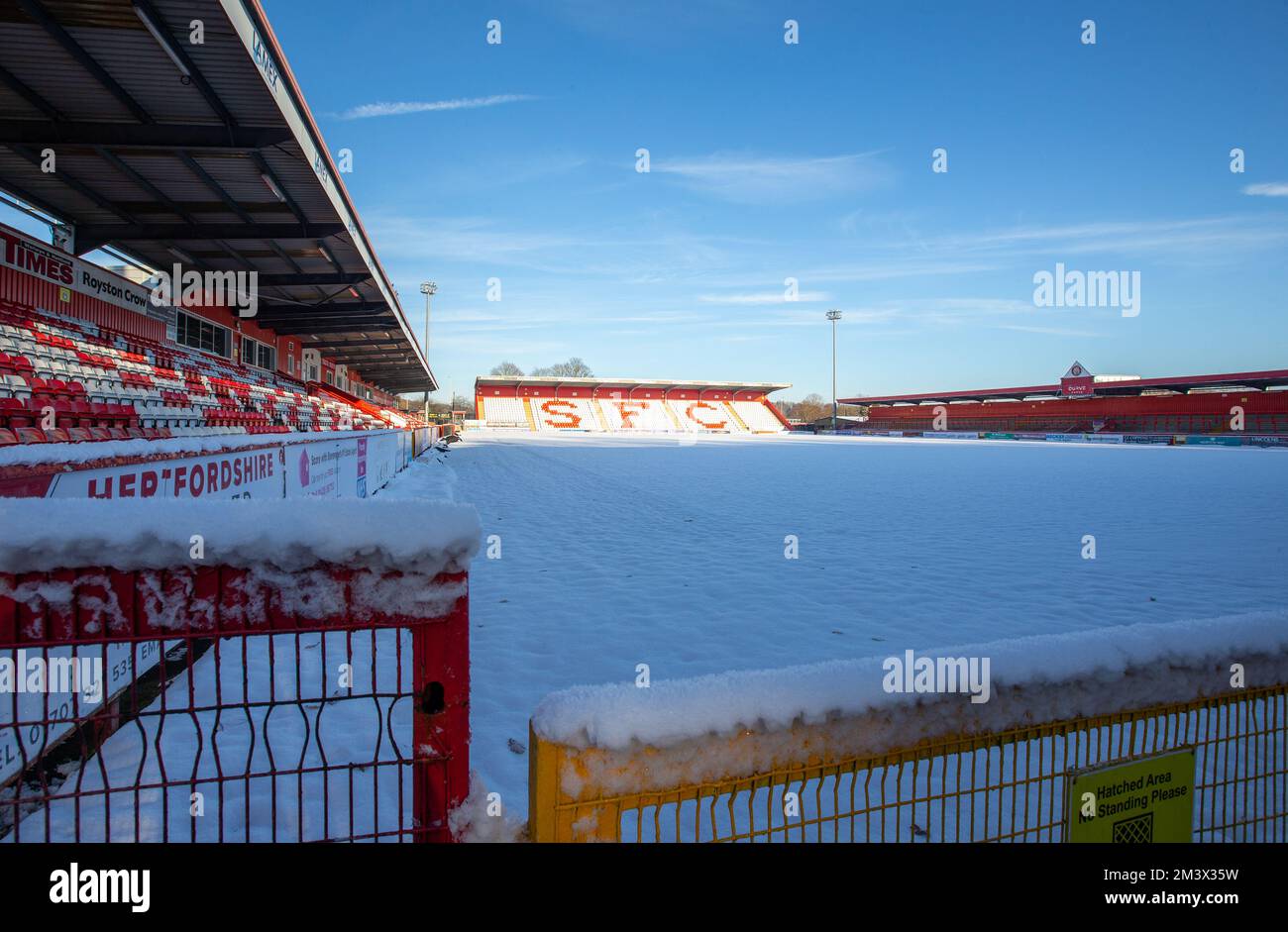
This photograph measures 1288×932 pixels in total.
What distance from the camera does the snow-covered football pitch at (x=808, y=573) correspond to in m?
4.96

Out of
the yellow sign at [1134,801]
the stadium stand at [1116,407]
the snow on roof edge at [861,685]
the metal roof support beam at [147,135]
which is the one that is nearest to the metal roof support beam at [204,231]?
the metal roof support beam at [147,135]

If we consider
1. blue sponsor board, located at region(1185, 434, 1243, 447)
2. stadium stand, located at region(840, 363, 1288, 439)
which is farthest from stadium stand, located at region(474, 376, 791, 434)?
blue sponsor board, located at region(1185, 434, 1243, 447)

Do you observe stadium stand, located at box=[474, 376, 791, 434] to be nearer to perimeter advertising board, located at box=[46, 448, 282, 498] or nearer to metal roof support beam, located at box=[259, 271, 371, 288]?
metal roof support beam, located at box=[259, 271, 371, 288]

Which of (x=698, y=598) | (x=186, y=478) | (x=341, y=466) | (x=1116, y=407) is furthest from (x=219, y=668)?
(x=1116, y=407)

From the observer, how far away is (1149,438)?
162 feet

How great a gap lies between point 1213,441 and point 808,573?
52417 millimetres

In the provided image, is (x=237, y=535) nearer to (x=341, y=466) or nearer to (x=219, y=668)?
(x=219, y=668)

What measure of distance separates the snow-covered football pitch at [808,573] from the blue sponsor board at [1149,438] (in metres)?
38.0

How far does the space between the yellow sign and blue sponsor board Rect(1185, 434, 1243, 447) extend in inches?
2136

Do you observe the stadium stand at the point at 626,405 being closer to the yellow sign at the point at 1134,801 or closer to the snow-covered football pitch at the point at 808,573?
the snow-covered football pitch at the point at 808,573

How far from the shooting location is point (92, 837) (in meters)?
3.02

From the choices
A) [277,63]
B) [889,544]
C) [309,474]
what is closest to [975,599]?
[889,544]
